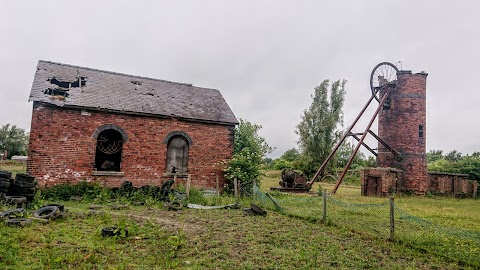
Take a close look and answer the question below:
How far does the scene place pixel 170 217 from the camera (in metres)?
9.82

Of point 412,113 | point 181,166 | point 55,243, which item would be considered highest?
point 412,113

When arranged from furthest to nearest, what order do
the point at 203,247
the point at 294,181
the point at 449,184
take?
1. the point at 449,184
2. the point at 294,181
3. the point at 203,247

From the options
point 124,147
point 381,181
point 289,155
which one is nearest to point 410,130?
point 381,181

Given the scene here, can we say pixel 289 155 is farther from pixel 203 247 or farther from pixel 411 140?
pixel 203 247

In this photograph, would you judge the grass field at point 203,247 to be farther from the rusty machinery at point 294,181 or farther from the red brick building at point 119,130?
the rusty machinery at point 294,181

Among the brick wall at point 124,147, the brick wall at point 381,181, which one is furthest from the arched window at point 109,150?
the brick wall at point 381,181

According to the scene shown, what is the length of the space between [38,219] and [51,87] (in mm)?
8253

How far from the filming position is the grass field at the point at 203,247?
557 cm

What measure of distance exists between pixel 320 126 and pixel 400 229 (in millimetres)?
27787

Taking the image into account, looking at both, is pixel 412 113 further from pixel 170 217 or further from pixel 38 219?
pixel 38 219

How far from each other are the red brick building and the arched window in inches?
1.8

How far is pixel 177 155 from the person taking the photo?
16.0 m

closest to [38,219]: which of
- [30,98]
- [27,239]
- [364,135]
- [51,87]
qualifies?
[27,239]

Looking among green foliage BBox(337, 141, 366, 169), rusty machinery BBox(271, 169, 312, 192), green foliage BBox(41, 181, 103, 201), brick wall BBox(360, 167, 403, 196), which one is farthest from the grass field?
green foliage BBox(337, 141, 366, 169)
